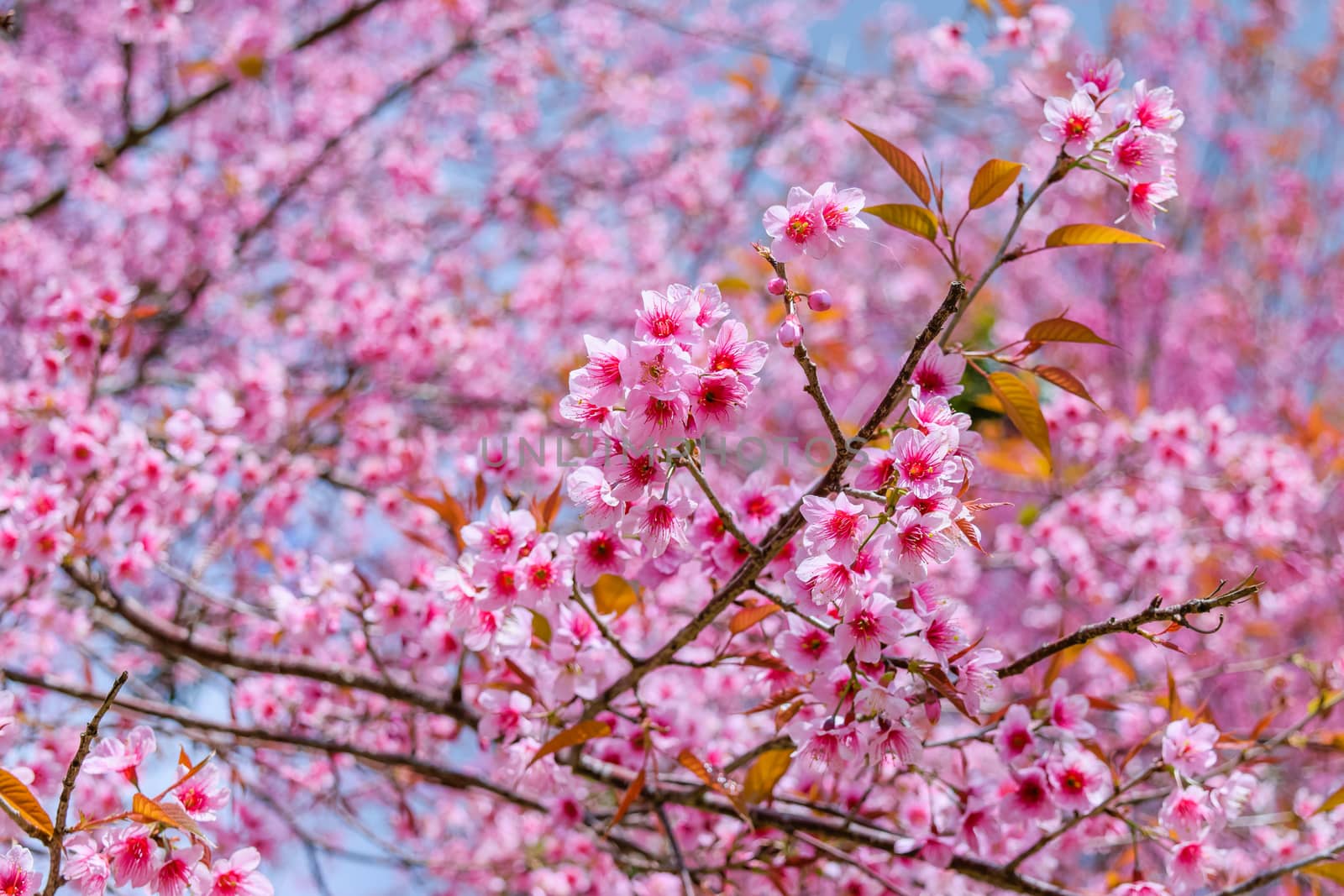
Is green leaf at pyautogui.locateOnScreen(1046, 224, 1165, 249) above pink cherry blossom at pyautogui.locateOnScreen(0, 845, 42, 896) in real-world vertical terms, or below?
above

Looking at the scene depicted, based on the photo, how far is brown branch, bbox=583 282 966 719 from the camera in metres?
1.25

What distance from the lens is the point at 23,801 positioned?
130cm

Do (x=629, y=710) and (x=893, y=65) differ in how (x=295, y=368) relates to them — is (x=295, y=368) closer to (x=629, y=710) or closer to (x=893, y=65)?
(x=629, y=710)

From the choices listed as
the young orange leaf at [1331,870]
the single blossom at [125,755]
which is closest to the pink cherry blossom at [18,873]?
the single blossom at [125,755]

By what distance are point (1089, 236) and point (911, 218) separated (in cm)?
30

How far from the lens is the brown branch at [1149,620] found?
3.81 ft

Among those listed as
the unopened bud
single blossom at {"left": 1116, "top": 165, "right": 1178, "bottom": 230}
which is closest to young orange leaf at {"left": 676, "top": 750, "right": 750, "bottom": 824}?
the unopened bud

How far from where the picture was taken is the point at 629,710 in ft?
6.86

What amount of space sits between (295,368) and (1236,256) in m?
8.63

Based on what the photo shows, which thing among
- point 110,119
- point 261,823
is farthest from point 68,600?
point 110,119

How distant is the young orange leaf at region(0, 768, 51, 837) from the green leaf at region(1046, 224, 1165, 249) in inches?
71.1

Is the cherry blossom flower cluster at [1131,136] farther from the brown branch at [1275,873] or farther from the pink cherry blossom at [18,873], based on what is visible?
the pink cherry blossom at [18,873]

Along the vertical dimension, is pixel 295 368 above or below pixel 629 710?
above

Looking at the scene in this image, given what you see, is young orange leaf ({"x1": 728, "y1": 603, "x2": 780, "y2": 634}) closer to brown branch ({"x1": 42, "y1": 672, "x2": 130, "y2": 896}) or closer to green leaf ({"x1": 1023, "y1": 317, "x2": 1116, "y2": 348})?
green leaf ({"x1": 1023, "y1": 317, "x2": 1116, "y2": 348})
